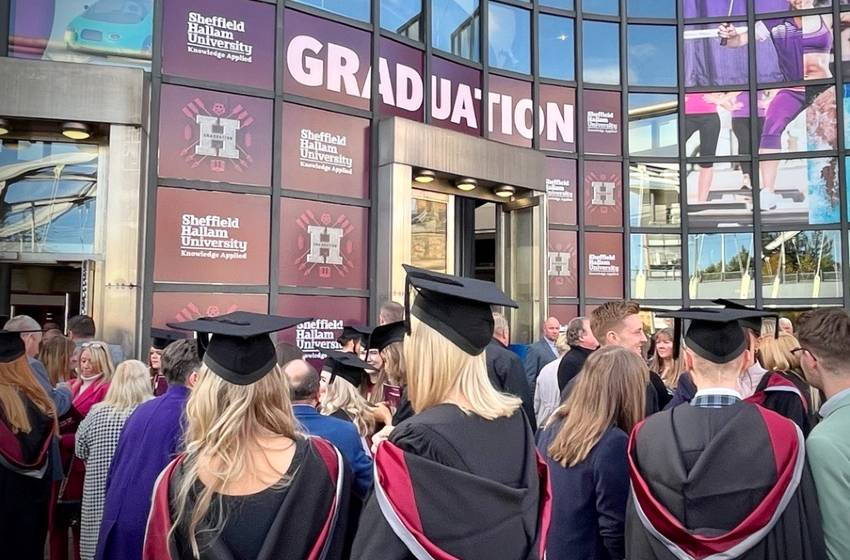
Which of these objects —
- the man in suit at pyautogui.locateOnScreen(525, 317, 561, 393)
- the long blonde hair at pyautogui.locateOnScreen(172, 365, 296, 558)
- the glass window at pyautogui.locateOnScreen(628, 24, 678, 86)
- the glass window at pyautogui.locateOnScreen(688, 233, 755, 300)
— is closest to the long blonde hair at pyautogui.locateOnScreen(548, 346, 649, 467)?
the long blonde hair at pyautogui.locateOnScreen(172, 365, 296, 558)

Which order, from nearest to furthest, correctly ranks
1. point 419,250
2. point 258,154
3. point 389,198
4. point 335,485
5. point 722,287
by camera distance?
point 335,485, point 258,154, point 389,198, point 419,250, point 722,287

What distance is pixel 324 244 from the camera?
9.54 metres

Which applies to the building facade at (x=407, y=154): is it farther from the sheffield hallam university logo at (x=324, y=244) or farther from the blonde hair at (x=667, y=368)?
the blonde hair at (x=667, y=368)

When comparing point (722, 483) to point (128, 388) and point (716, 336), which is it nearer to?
point (716, 336)

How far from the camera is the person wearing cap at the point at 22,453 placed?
3695mm

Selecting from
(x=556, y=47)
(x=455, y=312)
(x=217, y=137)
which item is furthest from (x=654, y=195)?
(x=455, y=312)

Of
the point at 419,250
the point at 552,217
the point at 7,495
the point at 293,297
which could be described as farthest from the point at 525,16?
the point at 7,495

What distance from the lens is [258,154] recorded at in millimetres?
9086

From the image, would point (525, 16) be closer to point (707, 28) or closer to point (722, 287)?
point (707, 28)

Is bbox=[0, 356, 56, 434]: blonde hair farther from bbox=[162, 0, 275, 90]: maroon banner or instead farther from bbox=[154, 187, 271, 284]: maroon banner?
bbox=[162, 0, 275, 90]: maroon banner

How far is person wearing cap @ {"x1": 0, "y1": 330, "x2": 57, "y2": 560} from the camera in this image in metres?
3.70

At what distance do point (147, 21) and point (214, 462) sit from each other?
798 cm

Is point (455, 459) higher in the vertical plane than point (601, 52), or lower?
lower

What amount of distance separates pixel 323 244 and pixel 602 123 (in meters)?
7.02
